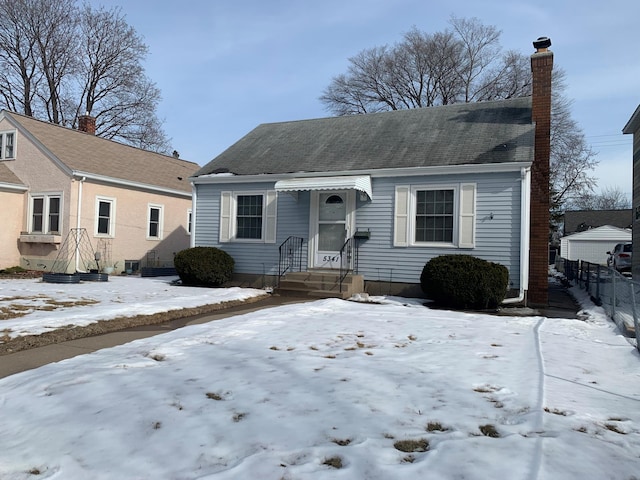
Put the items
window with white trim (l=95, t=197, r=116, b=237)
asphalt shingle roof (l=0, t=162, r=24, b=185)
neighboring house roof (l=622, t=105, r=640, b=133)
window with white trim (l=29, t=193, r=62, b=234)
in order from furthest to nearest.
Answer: window with white trim (l=95, t=197, r=116, b=237), asphalt shingle roof (l=0, t=162, r=24, b=185), window with white trim (l=29, t=193, r=62, b=234), neighboring house roof (l=622, t=105, r=640, b=133)

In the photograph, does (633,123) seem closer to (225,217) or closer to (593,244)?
(225,217)

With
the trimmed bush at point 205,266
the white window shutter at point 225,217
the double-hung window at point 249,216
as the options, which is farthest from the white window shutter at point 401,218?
the white window shutter at point 225,217

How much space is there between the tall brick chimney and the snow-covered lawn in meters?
5.15

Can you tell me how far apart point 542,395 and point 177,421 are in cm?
298

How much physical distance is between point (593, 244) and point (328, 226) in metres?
33.3

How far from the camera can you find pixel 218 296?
10648 mm

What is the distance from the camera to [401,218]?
11.6 m

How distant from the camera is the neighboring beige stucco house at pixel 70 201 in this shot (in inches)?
635

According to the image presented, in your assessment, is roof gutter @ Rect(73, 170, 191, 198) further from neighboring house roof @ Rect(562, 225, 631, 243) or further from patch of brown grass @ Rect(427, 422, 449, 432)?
neighboring house roof @ Rect(562, 225, 631, 243)

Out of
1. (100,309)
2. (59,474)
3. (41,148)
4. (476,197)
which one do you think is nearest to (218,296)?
(100,309)

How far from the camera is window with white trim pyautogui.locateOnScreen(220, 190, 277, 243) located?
13.2m

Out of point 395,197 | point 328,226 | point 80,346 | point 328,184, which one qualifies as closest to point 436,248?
point 395,197

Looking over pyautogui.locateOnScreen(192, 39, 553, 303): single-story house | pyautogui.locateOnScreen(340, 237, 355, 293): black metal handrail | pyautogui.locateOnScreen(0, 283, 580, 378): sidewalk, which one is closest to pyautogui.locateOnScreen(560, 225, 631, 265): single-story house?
pyautogui.locateOnScreen(192, 39, 553, 303): single-story house

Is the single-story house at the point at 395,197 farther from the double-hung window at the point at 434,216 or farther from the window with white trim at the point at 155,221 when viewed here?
the window with white trim at the point at 155,221
